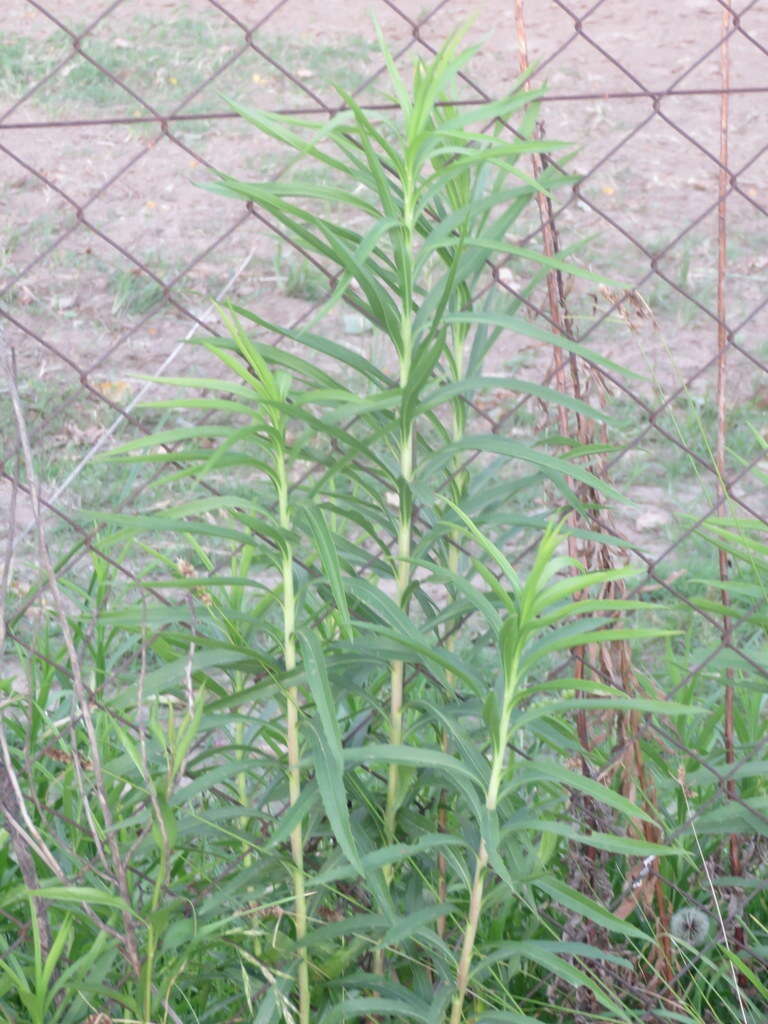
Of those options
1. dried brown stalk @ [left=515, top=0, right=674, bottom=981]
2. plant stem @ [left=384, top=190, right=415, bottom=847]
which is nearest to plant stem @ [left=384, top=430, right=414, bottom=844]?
plant stem @ [left=384, top=190, right=415, bottom=847]

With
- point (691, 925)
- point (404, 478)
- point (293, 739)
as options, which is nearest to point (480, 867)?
point (293, 739)

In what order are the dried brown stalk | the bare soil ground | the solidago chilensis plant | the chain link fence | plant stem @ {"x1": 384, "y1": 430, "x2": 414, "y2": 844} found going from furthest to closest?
1. the bare soil ground
2. the chain link fence
3. the dried brown stalk
4. plant stem @ {"x1": 384, "y1": 430, "x2": 414, "y2": 844}
5. the solidago chilensis plant

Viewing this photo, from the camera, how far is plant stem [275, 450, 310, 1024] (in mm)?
1435

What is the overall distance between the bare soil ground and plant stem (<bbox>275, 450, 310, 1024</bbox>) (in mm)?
335

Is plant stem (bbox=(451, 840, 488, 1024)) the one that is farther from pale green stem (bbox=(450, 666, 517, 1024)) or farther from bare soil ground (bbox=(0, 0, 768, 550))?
bare soil ground (bbox=(0, 0, 768, 550))

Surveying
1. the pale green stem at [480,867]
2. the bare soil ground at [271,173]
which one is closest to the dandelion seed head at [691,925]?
the pale green stem at [480,867]

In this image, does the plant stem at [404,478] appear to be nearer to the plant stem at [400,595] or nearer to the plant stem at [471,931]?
the plant stem at [400,595]

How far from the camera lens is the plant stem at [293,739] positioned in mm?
1435

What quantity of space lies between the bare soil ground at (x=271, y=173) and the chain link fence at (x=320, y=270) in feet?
0.04

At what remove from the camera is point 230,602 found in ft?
5.87

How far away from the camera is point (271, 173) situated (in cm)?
548

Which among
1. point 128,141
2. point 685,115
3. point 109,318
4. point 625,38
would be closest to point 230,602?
point 109,318

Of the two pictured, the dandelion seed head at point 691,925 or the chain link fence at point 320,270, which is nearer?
the dandelion seed head at point 691,925

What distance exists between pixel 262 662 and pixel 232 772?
122mm
